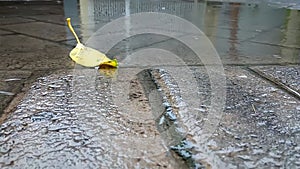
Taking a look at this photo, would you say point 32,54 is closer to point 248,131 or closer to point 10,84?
point 10,84

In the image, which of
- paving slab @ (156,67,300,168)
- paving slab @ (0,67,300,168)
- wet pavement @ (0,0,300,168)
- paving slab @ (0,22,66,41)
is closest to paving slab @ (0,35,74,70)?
wet pavement @ (0,0,300,168)

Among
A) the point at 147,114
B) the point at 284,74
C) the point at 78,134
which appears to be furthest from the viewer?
the point at 284,74

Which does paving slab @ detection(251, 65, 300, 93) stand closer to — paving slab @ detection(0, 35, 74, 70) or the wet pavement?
the wet pavement

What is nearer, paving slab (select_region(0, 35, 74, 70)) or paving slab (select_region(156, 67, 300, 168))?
paving slab (select_region(156, 67, 300, 168))

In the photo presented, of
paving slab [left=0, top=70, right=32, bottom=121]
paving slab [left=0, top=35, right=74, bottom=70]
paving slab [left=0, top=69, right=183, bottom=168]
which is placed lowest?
paving slab [left=0, top=69, right=183, bottom=168]

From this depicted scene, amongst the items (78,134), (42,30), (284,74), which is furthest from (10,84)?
(42,30)

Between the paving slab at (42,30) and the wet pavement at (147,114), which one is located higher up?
the paving slab at (42,30)

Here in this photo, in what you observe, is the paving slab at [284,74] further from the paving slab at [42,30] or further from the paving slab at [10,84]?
the paving slab at [42,30]

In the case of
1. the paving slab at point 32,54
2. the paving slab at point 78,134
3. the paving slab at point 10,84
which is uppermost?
the paving slab at point 32,54

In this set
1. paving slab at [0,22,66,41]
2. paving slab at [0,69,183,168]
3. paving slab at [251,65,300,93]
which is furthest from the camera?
paving slab at [0,22,66,41]

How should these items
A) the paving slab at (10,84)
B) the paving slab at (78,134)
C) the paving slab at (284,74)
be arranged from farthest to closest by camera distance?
the paving slab at (284,74), the paving slab at (10,84), the paving slab at (78,134)

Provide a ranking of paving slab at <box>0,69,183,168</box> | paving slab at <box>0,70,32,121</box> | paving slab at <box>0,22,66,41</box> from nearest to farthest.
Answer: paving slab at <box>0,69,183,168</box> → paving slab at <box>0,70,32,121</box> → paving slab at <box>0,22,66,41</box>

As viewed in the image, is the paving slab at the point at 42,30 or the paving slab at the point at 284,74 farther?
the paving slab at the point at 42,30

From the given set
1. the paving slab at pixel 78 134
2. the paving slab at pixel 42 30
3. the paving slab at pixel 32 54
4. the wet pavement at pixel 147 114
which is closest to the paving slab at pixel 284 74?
the wet pavement at pixel 147 114
